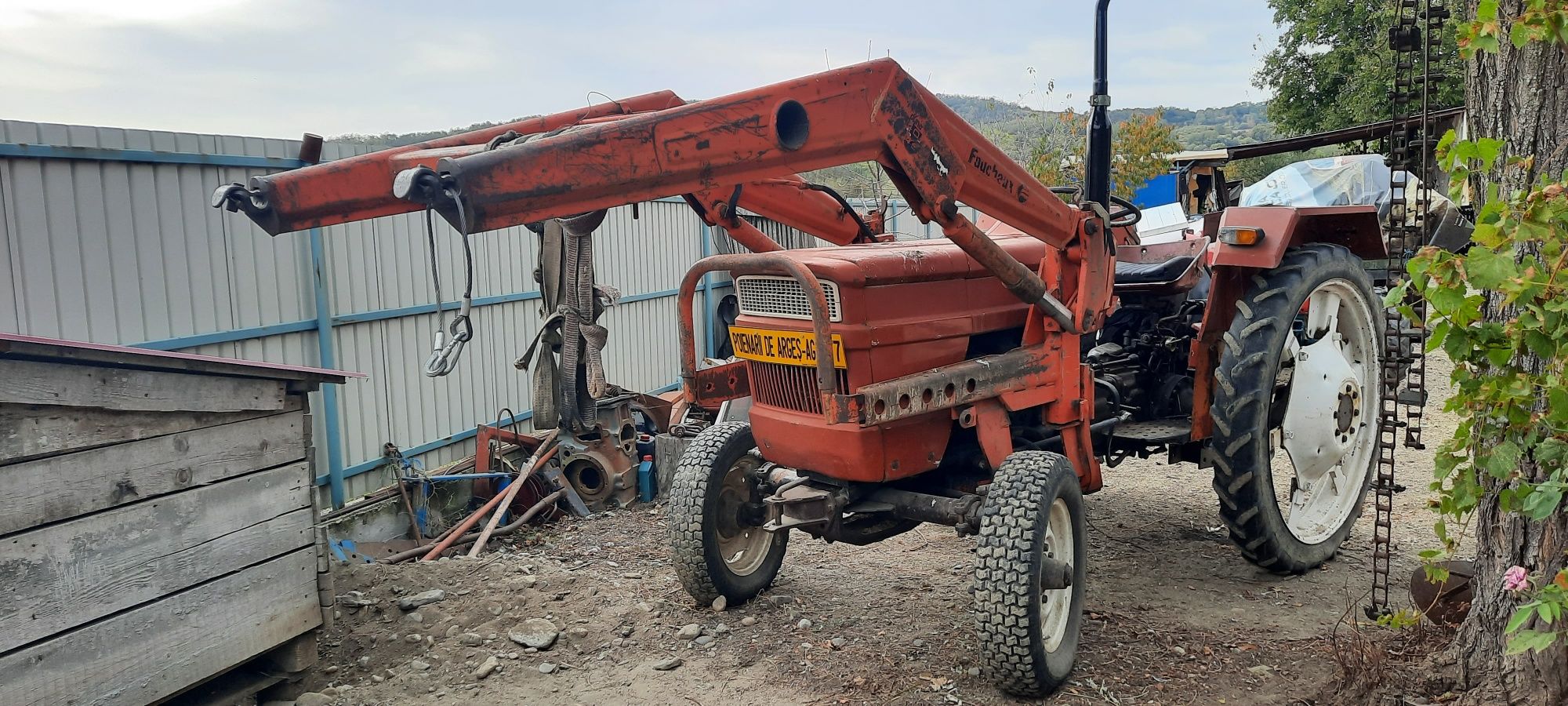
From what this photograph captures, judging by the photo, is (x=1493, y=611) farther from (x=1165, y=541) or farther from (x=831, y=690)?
(x=1165, y=541)

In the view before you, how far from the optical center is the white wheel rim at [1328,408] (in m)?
4.82

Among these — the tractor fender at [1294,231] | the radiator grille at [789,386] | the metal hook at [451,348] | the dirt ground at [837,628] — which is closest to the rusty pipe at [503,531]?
the dirt ground at [837,628]

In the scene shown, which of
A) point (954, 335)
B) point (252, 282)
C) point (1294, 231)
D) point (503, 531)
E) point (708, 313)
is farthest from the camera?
point (708, 313)

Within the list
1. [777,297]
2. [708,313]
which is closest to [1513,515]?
[777,297]

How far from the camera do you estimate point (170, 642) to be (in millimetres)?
3295

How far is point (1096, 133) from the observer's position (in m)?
4.23

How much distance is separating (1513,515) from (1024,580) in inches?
53.6

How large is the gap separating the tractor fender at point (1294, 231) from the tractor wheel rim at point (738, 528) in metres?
2.33

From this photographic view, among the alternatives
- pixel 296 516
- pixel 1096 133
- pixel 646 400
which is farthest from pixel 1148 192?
pixel 296 516

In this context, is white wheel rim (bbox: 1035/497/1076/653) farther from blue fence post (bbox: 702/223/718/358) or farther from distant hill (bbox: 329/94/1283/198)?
blue fence post (bbox: 702/223/718/358)

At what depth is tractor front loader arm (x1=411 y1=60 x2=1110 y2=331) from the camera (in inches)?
100

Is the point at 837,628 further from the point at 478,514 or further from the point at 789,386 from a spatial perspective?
the point at 478,514

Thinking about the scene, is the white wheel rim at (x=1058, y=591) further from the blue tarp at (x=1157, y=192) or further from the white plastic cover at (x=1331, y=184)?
the blue tarp at (x=1157, y=192)

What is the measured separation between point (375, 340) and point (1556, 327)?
5.66 meters
